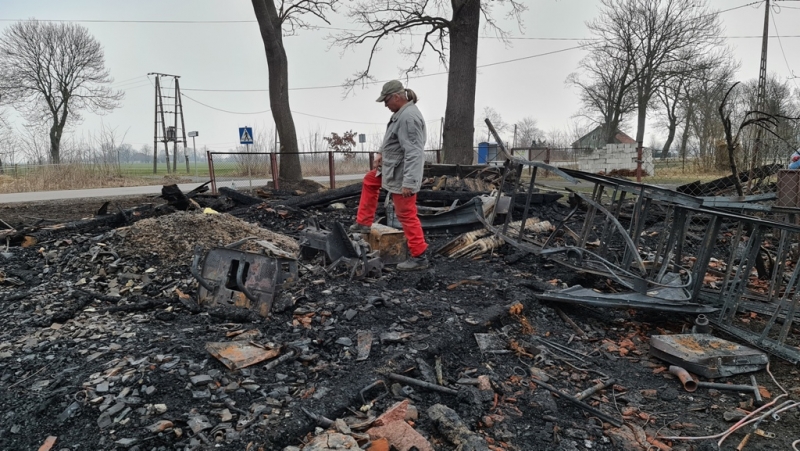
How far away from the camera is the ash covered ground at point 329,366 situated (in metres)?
2.42

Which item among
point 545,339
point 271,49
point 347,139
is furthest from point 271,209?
point 347,139

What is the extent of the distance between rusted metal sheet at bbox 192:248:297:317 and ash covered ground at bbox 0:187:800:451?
0.15 m

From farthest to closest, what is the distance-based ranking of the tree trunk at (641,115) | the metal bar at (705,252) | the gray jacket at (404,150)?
the tree trunk at (641,115)
the gray jacket at (404,150)
the metal bar at (705,252)

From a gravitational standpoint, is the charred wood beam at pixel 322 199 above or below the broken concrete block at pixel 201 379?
above

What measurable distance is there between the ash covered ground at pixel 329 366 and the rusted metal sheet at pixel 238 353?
0.05 m

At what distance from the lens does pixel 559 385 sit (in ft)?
10.1

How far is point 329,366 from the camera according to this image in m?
2.98

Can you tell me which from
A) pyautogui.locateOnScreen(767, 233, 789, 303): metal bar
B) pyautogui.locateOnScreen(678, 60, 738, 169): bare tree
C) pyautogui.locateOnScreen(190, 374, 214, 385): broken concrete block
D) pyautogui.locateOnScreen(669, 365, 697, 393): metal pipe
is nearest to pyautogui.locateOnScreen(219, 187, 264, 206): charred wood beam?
pyautogui.locateOnScreen(190, 374, 214, 385): broken concrete block

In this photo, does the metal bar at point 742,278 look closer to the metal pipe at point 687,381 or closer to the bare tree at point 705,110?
the metal pipe at point 687,381

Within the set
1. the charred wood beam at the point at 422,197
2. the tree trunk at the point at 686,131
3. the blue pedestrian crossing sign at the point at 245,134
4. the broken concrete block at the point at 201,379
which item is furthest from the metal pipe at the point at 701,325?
the tree trunk at the point at 686,131

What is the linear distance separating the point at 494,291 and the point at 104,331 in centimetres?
321

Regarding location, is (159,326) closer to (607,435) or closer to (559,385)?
(559,385)

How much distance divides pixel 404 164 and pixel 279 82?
12.3 metres

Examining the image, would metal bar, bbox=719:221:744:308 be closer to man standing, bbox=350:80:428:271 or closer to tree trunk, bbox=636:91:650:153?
man standing, bbox=350:80:428:271
